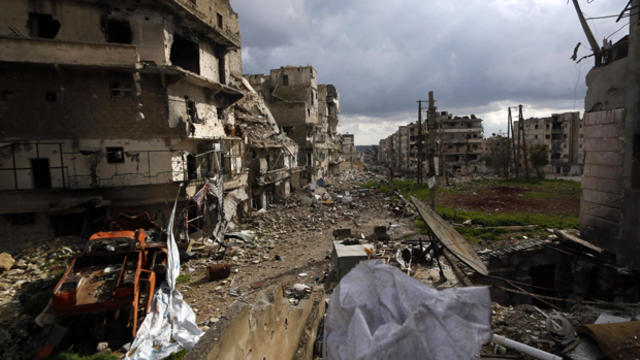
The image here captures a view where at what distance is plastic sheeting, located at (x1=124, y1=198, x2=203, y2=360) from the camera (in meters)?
7.08

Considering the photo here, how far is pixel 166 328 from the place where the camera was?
7816 millimetres

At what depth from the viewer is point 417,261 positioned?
11.0 meters

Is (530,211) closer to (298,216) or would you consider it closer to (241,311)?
(298,216)

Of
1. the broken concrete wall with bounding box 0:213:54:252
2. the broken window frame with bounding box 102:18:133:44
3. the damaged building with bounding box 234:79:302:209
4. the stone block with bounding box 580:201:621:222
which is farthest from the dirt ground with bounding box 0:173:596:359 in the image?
the broken window frame with bounding box 102:18:133:44

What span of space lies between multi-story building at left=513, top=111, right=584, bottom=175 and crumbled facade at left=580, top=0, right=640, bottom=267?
59.6m

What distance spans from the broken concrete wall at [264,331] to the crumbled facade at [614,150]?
25.0 feet

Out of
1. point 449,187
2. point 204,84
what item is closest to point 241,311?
point 204,84

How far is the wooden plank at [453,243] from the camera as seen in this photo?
23.4 ft

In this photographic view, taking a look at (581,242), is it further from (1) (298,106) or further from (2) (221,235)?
(1) (298,106)

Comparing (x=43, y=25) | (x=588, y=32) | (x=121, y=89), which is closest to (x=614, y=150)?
(x=588, y=32)

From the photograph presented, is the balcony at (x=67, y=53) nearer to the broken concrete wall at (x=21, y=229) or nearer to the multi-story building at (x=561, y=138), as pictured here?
the broken concrete wall at (x=21, y=229)

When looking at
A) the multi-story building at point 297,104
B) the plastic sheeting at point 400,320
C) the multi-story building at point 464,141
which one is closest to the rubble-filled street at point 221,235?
the plastic sheeting at point 400,320

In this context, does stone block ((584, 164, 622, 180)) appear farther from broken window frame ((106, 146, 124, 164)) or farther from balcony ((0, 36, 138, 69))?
broken window frame ((106, 146, 124, 164))

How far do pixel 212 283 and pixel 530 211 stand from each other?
852 inches
